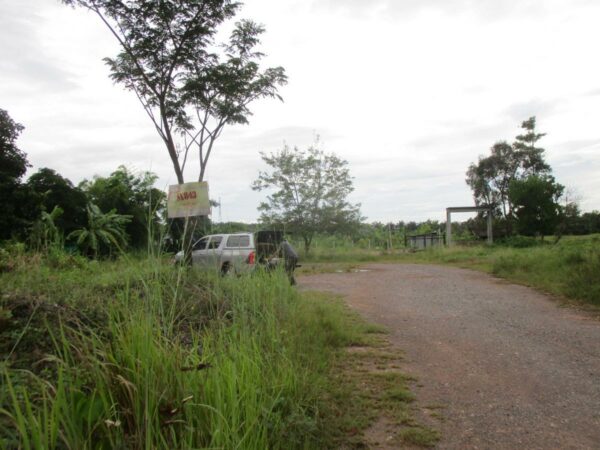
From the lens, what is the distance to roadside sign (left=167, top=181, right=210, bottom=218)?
13.0 ft

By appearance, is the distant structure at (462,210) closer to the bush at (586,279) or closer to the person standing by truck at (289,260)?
the bush at (586,279)

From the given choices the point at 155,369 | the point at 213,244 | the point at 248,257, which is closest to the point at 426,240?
the point at 248,257

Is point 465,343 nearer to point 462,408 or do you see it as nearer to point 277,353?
point 462,408

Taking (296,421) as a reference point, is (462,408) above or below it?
below

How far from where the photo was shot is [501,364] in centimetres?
514

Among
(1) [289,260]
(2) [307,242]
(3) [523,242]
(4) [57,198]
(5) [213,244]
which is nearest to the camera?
(5) [213,244]

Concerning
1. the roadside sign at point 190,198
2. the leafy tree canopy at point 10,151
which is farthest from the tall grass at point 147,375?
the leafy tree canopy at point 10,151

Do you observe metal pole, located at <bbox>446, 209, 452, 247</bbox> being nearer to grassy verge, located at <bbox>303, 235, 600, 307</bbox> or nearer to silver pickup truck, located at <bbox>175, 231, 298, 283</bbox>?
grassy verge, located at <bbox>303, 235, 600, 307</bbox>

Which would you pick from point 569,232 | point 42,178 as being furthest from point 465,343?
point 569,232

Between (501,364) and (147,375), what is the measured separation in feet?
13.9

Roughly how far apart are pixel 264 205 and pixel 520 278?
17.2m

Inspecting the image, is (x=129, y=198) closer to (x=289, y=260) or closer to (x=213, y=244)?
(x=289, y=260)

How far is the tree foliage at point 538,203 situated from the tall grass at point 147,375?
24629 millimetres

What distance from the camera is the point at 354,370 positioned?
491 cm
